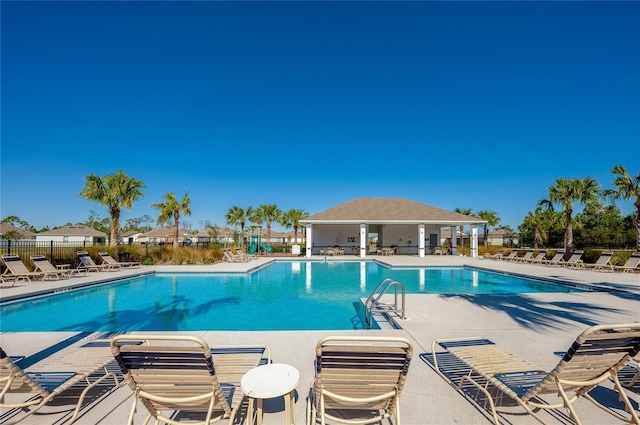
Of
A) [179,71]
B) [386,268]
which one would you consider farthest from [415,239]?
[179,71]

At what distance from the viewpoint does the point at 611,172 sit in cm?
1886

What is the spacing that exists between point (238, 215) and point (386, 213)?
20113 millimetres

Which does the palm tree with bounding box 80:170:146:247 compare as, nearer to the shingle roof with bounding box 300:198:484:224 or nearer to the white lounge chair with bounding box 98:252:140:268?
the white lounge chair with bounding box 98:252:140:268

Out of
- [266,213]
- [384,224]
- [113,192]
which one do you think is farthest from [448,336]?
[266,213]

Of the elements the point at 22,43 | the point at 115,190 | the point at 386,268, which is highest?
the point at 22,43

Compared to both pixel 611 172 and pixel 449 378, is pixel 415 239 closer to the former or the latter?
pixel 611 172

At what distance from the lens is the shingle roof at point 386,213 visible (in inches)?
1006

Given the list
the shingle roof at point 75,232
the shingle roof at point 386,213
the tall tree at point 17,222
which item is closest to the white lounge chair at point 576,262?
the shingle roof at point 386,213

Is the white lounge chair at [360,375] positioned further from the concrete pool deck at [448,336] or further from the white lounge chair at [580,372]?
the white lounge chair at [580,372]

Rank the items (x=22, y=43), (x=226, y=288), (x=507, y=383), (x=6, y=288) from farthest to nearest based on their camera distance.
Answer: (x=22, y=43) < (x=226, y=288) < (x=6, y=288) < (x=507, y=383)

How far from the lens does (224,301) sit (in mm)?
9789

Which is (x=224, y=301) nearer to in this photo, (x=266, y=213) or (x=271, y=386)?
(x=271, y=386)

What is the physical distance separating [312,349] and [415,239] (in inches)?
1088

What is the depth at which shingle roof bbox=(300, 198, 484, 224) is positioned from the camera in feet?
83.8
